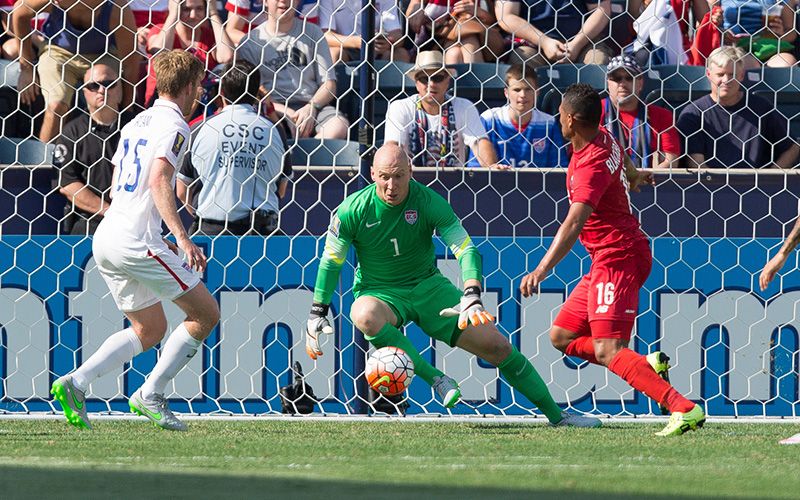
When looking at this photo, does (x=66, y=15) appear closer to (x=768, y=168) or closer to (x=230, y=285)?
(x=230, y=285)

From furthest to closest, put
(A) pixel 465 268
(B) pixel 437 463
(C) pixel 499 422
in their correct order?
(C) pixel 499 422 → (A) pixel 465 268 → (B) pixel 437 463

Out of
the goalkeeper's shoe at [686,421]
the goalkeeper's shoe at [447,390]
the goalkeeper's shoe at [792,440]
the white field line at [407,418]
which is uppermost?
the goalkeeper's shoe at [447,390]

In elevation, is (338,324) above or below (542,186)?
below

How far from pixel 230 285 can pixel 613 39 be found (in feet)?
11.8

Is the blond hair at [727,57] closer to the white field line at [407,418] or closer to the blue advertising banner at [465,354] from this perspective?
the blue advertising banner at [465,354]

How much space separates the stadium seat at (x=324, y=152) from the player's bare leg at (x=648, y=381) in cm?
252

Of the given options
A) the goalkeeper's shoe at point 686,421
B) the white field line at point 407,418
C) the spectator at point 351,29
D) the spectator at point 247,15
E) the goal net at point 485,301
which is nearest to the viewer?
the goalkeeper's shoe at point 686,421

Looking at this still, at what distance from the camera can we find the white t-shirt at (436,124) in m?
8.27

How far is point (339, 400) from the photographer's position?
304 inches

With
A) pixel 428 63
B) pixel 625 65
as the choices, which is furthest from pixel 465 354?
pixel 625 65

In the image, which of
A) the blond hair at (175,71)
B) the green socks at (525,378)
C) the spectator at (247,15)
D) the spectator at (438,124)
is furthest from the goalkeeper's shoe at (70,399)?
the spectator at (247,15)

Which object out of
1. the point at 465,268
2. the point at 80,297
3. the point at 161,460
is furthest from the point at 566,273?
the point at 161,460

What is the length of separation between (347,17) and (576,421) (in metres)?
4.05

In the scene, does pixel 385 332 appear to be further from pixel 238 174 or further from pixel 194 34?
pixel 194 34
